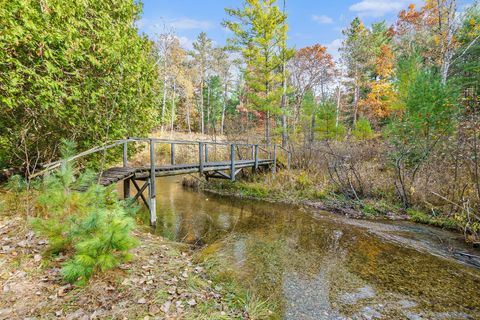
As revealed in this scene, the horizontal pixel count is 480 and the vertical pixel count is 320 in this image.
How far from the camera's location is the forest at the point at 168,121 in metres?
3.79

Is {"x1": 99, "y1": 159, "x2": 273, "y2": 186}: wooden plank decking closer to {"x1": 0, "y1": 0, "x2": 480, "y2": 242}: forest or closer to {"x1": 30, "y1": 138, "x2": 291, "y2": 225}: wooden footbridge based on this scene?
{"x1": 30, "y1": 138, "x2": 291, "y2": 225}: wooden footbridge

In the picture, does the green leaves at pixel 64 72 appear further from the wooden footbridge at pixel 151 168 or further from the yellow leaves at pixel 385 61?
the yellow leaves at pixel 385 61

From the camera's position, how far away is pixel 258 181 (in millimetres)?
12758

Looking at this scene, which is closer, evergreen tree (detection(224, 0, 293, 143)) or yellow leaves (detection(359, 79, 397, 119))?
evergreen tree (detection(224, 0, 293, 143))

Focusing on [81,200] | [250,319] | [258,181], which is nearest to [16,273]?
[81,200]

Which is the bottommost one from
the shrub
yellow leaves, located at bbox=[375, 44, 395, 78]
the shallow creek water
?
the shallow creek water

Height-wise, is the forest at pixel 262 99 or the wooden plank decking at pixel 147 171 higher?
the forest at pixel 262 99

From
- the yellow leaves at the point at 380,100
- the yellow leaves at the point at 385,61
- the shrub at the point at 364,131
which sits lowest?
the shrub at the point at 364,131

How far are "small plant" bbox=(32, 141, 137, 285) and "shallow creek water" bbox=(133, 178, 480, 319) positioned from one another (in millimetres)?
2342

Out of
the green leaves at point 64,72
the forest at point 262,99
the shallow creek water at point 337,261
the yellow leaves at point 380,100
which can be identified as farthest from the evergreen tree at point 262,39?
the yellow leaves at point 380,100

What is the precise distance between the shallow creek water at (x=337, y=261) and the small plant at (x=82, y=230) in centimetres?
234

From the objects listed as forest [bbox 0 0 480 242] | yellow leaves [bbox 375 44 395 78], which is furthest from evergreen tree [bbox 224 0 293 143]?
yellow leaves [bbox 375 44 395 78]

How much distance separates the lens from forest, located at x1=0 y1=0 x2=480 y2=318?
12.4 feet

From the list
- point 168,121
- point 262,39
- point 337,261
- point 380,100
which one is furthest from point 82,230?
point 380,100
